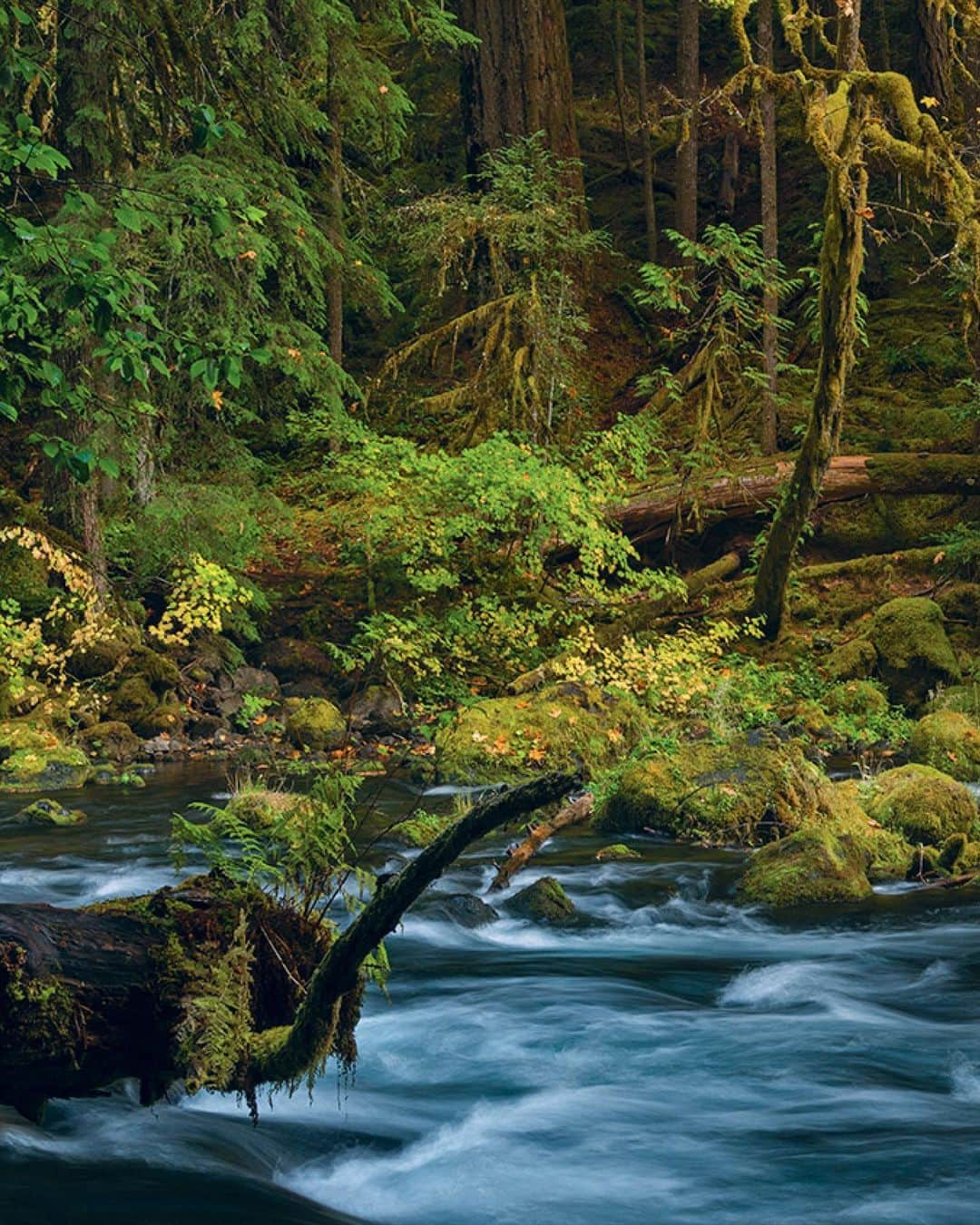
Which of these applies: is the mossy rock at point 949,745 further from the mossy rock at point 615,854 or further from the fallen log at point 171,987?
Answer: the fallen log at point 171,987

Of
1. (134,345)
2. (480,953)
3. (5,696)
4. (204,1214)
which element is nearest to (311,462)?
(5,696)

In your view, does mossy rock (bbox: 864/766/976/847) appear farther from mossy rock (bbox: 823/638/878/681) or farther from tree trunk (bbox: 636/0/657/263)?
tree trunk (bbox: 636/0/657/263)

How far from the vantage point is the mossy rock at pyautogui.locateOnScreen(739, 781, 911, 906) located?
941 centimetres

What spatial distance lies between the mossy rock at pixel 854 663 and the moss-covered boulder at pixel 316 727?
5.36m

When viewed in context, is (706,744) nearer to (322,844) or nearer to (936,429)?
(322,844)

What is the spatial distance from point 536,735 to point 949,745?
3615 mm

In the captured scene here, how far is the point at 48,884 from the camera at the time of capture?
10.3 m

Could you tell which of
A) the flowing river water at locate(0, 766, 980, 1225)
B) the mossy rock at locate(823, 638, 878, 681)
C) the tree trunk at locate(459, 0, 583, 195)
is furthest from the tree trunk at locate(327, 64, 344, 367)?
the flowing river water at locate(0, 766, 980, 1225)

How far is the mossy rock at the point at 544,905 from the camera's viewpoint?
925 centimetres

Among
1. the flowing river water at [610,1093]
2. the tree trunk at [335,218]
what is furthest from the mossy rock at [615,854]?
the tree trunk at [335,218]

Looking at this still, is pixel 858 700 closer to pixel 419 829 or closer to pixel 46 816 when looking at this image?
pixel 419 829

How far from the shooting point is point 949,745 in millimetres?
12922

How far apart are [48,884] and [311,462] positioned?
1202 cm

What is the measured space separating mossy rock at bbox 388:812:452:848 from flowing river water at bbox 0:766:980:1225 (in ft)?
1.72
